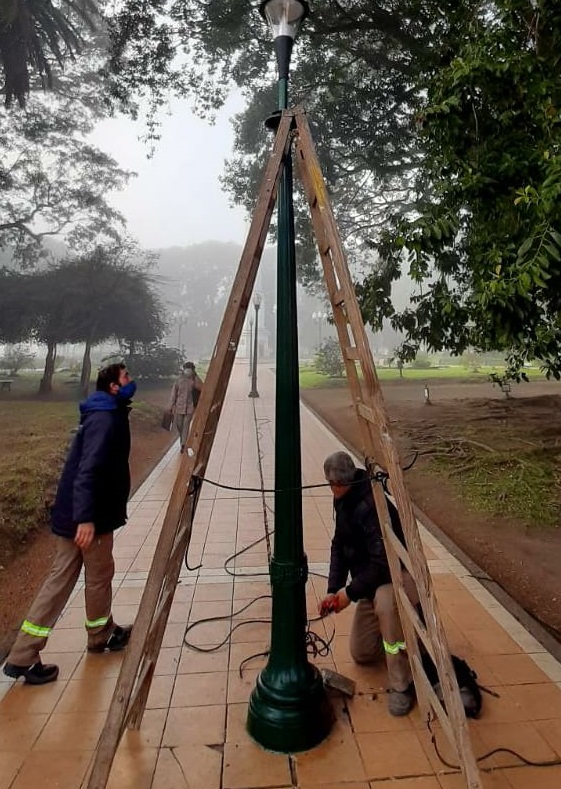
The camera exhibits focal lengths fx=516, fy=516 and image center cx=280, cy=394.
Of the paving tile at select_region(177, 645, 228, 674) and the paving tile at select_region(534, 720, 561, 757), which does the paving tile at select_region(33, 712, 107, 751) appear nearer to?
the paving tile at select_region(177, 645, 228, 674)

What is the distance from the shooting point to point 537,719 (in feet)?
8.32

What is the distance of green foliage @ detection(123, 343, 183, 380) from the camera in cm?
2042

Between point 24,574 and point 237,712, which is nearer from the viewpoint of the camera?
point 237,712

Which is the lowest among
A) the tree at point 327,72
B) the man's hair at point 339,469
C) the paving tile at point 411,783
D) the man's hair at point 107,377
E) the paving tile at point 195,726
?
the paving tile at point 195,726

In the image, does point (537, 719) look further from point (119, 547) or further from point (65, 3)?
point (65, 3)

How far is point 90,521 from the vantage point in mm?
2828

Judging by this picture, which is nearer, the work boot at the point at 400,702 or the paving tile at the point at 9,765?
the paving tile at the point at 9,765

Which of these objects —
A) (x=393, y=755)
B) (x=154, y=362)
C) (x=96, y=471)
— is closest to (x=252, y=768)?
(x=393, y=755)

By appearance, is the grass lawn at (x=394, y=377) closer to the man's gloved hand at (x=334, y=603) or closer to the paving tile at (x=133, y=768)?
the man's gloved hand at (x=334, y=603)

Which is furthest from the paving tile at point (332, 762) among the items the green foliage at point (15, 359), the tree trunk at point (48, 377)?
the green foliage at point (15, 359)

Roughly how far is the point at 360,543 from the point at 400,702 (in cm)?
78

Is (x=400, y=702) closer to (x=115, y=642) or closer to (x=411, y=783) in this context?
→ (x=411, y=783)

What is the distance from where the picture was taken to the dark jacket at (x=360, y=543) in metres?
2.64

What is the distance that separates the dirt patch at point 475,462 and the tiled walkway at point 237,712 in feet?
1.92
